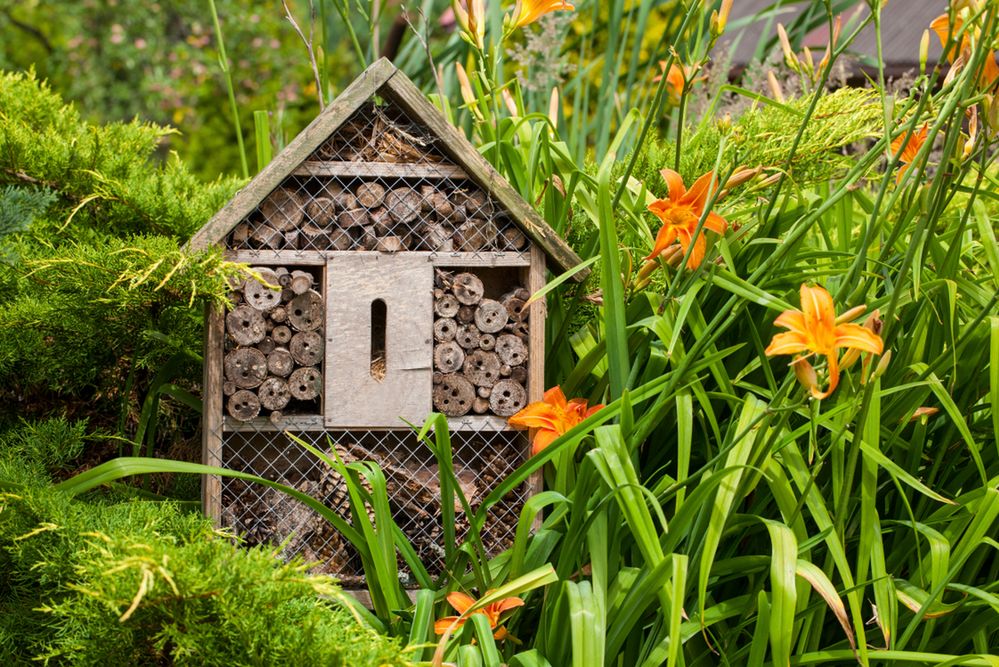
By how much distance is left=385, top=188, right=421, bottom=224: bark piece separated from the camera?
1533 mm

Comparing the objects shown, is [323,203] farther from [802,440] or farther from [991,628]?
[991,628]

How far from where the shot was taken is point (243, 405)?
148 cm

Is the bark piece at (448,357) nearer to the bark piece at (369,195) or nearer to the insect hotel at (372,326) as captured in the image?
the insect hotel at (372,326)

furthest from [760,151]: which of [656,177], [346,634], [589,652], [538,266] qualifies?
[346,634]

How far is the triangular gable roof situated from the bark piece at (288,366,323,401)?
0.23 metres

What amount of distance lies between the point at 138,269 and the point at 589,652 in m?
0.80

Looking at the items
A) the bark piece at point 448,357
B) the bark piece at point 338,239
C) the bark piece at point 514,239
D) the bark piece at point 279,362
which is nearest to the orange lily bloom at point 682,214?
the bark piece at point 514,239

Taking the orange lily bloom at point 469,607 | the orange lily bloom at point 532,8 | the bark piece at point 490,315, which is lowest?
the orange lily bloom at point 469,607

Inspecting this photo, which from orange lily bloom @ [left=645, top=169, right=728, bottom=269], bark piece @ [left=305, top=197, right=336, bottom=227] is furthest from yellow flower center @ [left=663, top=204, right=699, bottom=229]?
bark piece @ [left=305, top=197, right=336, bottom=227]

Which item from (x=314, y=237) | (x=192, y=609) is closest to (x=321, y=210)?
(x=314, y=237)

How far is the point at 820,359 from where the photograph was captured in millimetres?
1154

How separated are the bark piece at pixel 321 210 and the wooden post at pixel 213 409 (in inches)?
7.8

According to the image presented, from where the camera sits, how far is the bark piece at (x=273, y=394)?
1.49 meters

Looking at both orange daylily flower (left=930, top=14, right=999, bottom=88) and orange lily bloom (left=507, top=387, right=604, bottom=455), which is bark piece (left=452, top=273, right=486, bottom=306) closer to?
orange lily bloom (left=507, top=387, right=604, bottom=455)
